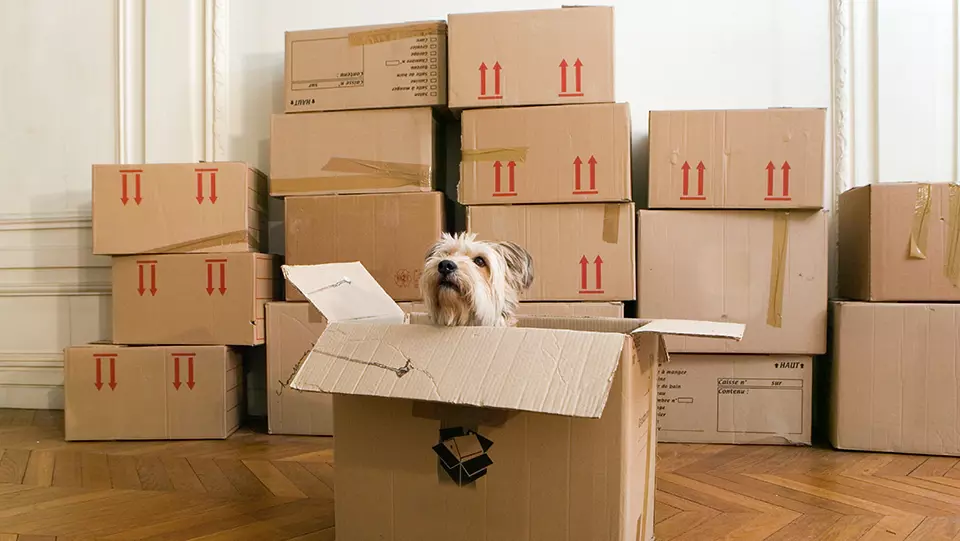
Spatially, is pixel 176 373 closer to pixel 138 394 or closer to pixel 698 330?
pixel 138 394

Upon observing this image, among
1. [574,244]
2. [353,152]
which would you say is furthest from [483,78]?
[574,244]

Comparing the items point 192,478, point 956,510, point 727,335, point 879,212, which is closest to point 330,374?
point 727,335

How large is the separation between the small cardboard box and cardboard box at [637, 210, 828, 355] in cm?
15

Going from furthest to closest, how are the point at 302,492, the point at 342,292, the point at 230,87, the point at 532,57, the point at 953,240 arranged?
the point at 230,87, the point at 532,57, the point at 953,240, the point at 302,492, the point at 342,292

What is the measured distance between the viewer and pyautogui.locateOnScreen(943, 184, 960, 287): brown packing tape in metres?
1.90

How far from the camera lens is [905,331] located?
6.31ft

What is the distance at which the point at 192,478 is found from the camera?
174 cm

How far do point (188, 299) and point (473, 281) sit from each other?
1.40 m

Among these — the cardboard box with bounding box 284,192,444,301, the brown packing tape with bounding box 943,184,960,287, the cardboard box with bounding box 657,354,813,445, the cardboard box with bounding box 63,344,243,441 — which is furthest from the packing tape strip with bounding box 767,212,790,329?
the cardboard box with bounding box 63,344,243,441

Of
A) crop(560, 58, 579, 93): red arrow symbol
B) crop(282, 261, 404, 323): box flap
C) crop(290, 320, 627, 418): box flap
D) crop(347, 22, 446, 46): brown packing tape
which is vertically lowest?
crop(290, 320, 627, 418): box flap

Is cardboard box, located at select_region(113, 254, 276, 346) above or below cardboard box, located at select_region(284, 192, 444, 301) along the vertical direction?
below

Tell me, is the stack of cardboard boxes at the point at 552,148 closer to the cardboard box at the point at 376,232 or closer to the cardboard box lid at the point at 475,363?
the cardboard box at the point at 376,232

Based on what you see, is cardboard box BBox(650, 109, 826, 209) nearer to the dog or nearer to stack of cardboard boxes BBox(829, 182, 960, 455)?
stack of cardboard boxes BBox(829, 182, 960, 455)

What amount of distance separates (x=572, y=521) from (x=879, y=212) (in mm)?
1567
